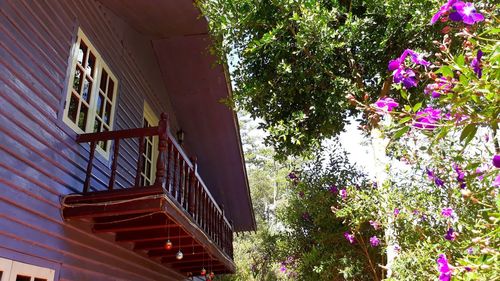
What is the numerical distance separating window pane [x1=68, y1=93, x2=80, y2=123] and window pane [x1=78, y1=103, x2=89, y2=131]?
0.14m

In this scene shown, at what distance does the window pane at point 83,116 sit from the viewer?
495 centimetres

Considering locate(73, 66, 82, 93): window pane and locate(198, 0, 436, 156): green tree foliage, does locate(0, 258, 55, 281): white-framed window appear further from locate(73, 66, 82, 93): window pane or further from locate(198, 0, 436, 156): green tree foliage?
locate(198, 0, 436, 156): green tree foliage

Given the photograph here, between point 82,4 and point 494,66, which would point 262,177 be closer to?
point 82,4

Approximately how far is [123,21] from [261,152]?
97.1 feet

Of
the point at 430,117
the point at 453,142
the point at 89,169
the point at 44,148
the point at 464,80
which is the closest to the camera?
the point at 464,80

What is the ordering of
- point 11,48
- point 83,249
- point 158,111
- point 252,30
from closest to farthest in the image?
1. point 11,48
2. point 83,249
3. point 252,30
4. point 158,111

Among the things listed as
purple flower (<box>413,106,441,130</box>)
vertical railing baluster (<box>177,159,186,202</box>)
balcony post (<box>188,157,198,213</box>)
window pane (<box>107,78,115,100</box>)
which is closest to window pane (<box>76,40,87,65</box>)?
window pane (<box>107,78,115,100</box>)

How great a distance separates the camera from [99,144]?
534 cm

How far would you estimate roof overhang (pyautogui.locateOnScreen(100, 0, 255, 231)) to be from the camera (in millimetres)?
6781

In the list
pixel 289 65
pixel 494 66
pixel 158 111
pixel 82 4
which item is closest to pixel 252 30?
pixel 289 65

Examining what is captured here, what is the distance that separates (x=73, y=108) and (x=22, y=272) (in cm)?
203

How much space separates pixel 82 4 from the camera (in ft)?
17.1

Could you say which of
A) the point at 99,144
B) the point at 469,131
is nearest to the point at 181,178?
the point at 99,144

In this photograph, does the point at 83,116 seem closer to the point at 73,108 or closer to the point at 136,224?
the point at 73,108
